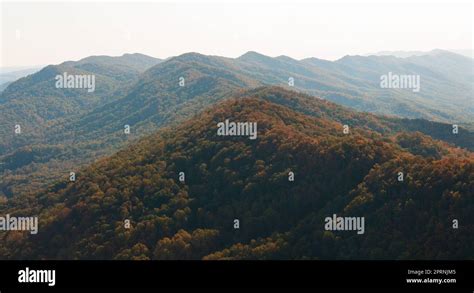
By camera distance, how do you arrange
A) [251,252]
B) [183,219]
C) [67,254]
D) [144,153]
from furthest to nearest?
[144,153]
[183,219]
[67,254]
[251,252]

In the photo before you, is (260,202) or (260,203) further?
(260,202)

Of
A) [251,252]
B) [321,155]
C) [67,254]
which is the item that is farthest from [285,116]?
[67,254]

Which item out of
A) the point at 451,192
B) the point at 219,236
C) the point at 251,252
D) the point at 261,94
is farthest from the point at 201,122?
the point at 261,94

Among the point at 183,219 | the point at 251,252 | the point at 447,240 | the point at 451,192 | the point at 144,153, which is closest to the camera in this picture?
the point at 447,240

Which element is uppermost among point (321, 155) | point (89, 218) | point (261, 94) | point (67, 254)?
point (261, 94)

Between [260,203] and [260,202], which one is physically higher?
[260,202]

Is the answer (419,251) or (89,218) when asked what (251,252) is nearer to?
(419,251)

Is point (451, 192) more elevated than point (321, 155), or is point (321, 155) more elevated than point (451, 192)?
point (321, 155)

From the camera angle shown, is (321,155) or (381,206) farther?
(321,155)
